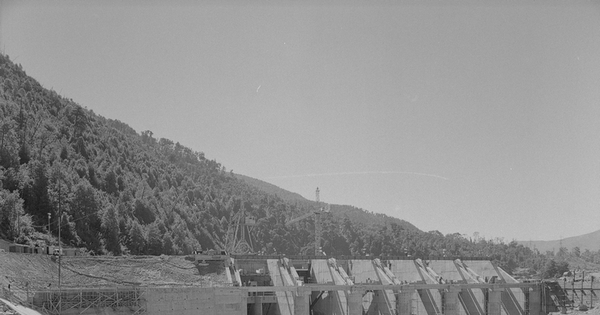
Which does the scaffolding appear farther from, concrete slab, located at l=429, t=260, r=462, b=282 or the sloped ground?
concrete slab, located at l=429, t=260, r=462, b=282

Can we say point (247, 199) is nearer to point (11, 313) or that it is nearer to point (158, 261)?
point (158, 261)

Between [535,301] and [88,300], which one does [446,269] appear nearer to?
[535,301]

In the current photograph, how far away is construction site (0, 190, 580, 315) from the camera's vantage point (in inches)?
1307

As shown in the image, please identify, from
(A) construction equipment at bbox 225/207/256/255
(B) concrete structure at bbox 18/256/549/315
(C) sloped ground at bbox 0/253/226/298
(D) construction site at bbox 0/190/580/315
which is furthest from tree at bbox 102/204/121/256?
(B) concrete structure at bbox 18/256/549/315

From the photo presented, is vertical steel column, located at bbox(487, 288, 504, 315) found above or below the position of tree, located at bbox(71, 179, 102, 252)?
below

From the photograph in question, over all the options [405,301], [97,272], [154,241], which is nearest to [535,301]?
[405,301]

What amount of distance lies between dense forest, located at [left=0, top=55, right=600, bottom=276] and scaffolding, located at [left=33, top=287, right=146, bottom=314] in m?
16.2

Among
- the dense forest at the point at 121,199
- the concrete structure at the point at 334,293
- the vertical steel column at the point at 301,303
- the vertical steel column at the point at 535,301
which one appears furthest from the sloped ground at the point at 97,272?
the vertical steel column at the point at 535,301

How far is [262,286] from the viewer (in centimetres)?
4050

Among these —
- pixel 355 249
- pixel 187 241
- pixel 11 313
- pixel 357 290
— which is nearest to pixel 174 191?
pixel 187 241

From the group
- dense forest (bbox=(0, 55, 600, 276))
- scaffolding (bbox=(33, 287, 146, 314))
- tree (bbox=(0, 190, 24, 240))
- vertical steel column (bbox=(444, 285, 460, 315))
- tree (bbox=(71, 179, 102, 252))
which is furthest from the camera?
tree (bbox=(71, 179, 102, 252))

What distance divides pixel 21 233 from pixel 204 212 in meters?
54.1

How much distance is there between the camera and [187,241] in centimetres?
8262

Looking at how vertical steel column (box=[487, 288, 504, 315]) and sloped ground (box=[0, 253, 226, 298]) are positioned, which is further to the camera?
vertical steel column (box=[487, 288, 504, 315])
